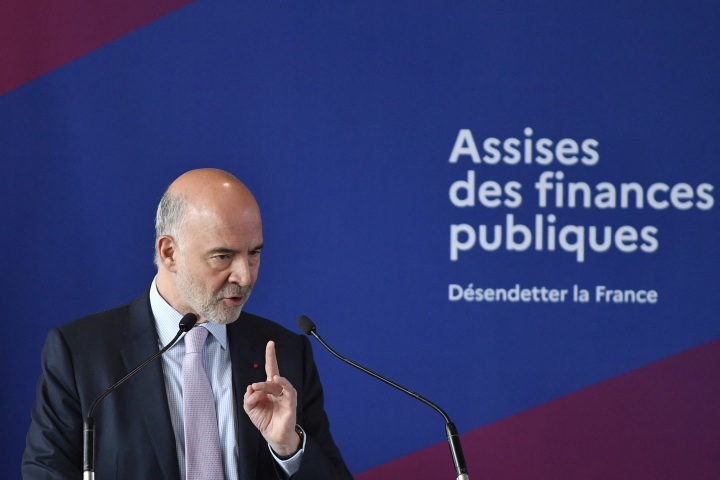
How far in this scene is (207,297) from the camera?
7.02 ft

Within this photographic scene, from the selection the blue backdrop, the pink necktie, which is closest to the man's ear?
the pink necktie

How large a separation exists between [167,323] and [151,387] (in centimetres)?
20

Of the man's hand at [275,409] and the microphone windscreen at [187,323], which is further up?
the microphone windscreen at [187,323]

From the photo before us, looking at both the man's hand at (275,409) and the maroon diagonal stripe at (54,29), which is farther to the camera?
the maroon diagonal stripe at (54,29)

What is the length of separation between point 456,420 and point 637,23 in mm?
1910

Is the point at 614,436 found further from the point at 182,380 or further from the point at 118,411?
the point at 118,411

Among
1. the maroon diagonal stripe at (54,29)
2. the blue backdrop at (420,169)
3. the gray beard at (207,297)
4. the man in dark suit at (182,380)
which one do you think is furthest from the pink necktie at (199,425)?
the maroon diagonal stripe at (54,29)

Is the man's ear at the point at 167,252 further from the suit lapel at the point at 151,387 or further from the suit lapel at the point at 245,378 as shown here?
the suit lapel at the point at 245,378

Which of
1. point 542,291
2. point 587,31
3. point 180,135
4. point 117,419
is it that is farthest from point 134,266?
point 587,31

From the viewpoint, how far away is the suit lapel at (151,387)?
2.05m

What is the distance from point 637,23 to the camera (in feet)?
11.1

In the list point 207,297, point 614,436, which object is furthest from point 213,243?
point 614,436

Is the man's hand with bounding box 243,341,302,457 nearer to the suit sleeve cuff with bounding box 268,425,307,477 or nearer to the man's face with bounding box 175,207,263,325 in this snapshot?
the suit sleeve cuff with bounding box 268,425,307,477

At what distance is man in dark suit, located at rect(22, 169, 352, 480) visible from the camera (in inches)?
79.8
